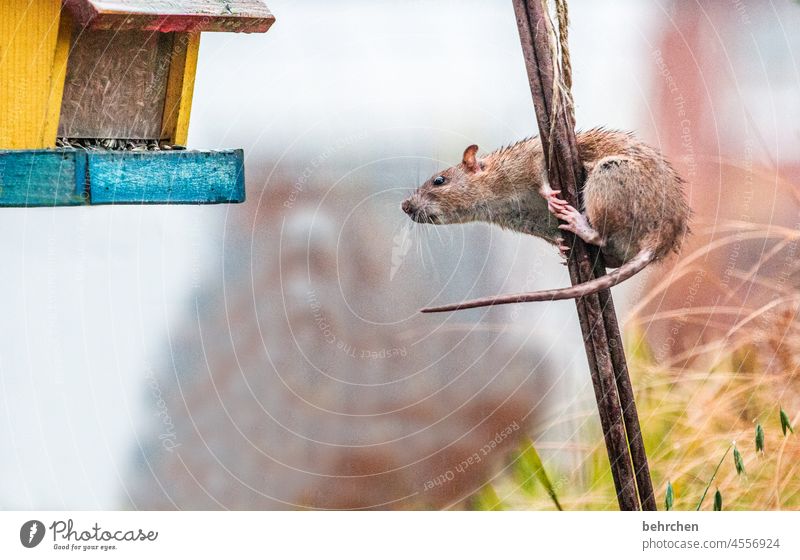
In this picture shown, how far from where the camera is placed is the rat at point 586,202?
1961 millimetres

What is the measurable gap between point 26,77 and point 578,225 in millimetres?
998

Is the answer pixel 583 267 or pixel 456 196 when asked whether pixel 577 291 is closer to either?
pixel 583 267

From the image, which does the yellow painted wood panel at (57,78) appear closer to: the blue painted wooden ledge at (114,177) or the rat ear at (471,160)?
the blue painted wooden ledge at (114,177)

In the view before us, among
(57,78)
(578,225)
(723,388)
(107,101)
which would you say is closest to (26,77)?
(57,78)

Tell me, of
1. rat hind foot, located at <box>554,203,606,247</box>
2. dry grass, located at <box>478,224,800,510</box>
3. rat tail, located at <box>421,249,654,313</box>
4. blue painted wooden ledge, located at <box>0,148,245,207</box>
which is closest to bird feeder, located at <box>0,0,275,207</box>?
blue painted wooden ledge, located at <box>0,148,245,207</box>

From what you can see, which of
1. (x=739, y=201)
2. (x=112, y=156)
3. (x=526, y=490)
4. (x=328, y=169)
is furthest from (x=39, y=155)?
(x=739, y=201)

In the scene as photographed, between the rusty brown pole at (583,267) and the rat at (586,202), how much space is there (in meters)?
0.04

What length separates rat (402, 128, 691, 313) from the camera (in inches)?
77.2

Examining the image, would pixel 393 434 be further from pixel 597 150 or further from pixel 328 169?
pixel 597 150

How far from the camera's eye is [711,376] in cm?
242

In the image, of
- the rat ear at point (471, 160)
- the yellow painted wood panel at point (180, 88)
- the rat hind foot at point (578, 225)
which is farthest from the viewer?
the rat ear at point (471, 160)

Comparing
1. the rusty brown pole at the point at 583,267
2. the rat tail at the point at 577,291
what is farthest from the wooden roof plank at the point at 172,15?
the rat tail at the point at 577,291
